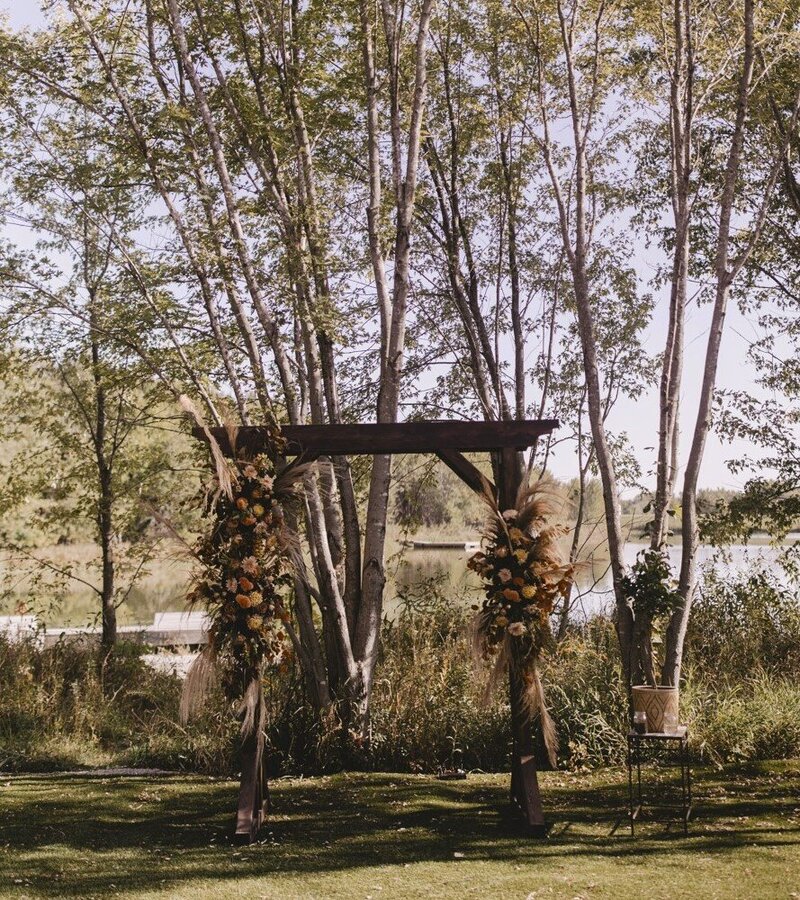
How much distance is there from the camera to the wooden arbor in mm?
5594

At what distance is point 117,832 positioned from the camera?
552 cm

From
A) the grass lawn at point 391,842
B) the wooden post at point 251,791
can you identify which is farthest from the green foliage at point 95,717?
the wooden post at point 251,791

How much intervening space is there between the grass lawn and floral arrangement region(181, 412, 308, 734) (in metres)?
0.83

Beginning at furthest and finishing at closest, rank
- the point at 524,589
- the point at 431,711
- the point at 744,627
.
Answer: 1. the point at 744,627
2. the point at 431,711
3. the point at 524,589

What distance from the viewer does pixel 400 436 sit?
18.7 feet

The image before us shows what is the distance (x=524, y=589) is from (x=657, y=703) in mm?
1325

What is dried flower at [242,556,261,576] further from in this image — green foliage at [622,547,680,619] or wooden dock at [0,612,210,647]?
wooden dock at [0,612,210,647]

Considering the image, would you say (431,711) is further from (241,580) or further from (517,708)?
(241,580)

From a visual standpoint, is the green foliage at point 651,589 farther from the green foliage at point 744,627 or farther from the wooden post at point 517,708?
the wooden post at point 517,708

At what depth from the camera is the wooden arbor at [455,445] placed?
18.4 feet

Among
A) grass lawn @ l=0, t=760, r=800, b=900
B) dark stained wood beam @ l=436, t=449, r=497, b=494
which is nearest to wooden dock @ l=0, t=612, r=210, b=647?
grass lawn @ l=0, t=760, r=800, b=900

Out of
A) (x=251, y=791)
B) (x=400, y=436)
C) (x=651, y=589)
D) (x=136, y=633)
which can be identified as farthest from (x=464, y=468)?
(x=136, y=633)

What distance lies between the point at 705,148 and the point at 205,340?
5885mm

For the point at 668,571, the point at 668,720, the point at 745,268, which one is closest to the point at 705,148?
the point at 745,268
